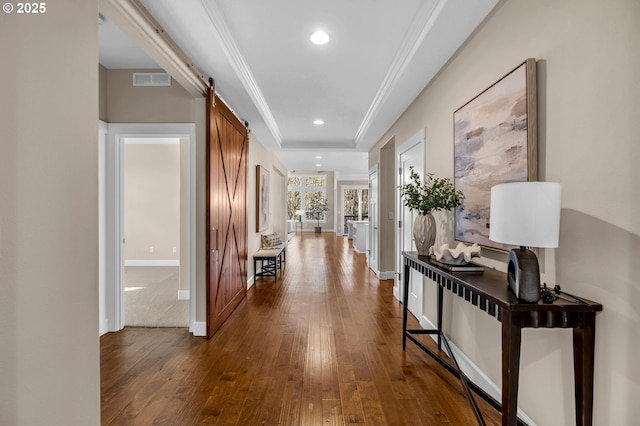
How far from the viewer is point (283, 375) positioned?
7.87 feet

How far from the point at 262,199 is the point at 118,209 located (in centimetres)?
303

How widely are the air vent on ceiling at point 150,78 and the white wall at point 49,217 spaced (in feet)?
6.51

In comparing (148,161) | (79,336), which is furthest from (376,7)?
(148,161)

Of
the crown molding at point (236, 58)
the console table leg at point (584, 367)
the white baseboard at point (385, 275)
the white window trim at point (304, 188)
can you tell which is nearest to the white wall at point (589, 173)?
the console table leg at point (584, 367)

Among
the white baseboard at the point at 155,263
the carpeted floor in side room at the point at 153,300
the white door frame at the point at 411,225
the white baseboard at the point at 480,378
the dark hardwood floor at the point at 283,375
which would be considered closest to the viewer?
the white baseboard at the point at 480,378

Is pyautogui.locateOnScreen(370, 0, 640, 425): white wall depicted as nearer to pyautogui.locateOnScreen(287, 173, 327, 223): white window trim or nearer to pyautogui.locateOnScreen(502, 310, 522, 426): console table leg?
pyautogui.locateOnScreen(502, 310, 522, 426): console table leg

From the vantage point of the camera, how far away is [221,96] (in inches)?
140

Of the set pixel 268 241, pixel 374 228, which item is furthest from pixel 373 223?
pixel 268 241

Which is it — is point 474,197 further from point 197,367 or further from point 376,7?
point 197,367

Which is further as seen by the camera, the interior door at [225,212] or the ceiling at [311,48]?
the interior door at [225,212]

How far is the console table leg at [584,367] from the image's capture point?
4.17 ft

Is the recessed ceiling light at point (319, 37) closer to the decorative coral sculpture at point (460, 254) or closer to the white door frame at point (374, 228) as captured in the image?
the decorative coral sculpture at point (460, 254)

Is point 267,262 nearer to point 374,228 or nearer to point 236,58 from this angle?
point 374,228

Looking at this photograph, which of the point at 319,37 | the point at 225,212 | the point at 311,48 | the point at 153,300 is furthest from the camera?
the point at 153,300
